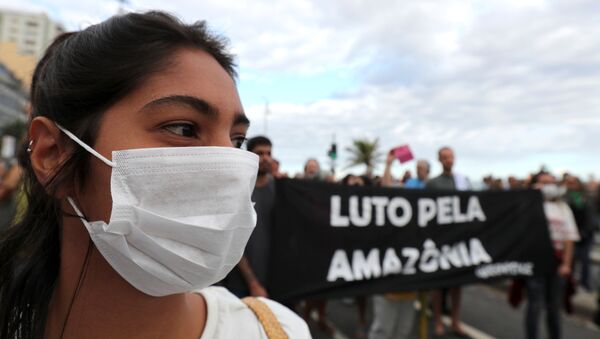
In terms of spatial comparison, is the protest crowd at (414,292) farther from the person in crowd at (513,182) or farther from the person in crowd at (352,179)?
the person in crowd at (513,182)

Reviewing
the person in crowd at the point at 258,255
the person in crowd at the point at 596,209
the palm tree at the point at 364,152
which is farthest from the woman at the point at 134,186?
the palm tree at the point at 364,152

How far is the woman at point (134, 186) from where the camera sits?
91cm

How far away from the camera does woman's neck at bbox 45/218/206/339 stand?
0.94 metres

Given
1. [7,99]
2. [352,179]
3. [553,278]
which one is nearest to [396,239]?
[352,179]

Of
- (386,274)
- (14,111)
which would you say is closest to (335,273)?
(386,274)

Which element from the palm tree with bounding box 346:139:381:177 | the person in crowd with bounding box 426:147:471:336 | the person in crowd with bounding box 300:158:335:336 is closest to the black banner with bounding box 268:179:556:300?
the person in crowd with bounding box 426:147:471:336

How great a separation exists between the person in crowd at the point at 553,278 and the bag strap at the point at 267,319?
13.3ft

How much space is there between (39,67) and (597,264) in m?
9.69

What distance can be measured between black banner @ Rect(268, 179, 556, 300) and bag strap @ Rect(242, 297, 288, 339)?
2.20 metres

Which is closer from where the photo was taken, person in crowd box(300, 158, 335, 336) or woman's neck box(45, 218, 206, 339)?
woman's neck box(45, 218, 206, 339)

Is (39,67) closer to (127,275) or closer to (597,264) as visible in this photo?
(127,275)

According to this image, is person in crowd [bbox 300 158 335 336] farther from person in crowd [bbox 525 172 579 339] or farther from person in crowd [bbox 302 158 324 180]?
person in crowd [bbox 525 172 579 339]

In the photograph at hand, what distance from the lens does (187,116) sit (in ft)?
2.98

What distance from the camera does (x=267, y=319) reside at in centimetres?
106
